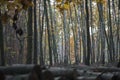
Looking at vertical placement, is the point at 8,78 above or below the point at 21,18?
below

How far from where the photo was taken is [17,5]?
553cm

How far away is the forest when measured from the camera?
431cm

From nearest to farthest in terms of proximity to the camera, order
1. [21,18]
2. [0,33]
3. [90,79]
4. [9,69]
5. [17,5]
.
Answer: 1. [90,79]
2. [9,69]
3. [17,5]
4. [0,33]
5. [21,18]

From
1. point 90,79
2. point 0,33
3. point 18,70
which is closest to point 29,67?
point 18,70

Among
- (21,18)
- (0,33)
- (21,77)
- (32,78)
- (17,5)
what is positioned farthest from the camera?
(21,18)

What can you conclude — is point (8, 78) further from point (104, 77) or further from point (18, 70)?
point (104, 77)

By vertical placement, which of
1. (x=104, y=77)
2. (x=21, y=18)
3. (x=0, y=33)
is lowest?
(x=104, y=77)

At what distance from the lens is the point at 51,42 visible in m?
23.0

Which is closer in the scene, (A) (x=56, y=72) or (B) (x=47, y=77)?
(B) (x=47, y=77)

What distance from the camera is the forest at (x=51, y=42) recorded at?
431 centimetres

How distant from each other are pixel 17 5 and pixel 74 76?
2.05 meters

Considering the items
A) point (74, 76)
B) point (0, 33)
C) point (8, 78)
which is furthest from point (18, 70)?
point (0, 33)

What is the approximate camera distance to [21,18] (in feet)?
85.8

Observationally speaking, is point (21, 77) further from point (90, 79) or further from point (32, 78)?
point (90, 79)
